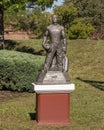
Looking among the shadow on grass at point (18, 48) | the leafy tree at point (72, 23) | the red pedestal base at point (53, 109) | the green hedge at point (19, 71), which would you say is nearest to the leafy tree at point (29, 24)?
the leafy tree at point (72, 23)

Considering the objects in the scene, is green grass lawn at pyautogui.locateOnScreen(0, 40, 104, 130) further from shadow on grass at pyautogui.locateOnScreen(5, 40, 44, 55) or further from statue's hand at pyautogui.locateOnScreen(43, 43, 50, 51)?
shadow on grass at pyautogui.locateOnScreen(5, 40, 44, 55)

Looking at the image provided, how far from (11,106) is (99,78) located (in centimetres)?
1046

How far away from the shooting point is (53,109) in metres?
9.46

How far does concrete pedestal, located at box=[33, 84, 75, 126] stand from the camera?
933 cm

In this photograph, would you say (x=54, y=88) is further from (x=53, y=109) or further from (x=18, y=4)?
(x=18, y=4)

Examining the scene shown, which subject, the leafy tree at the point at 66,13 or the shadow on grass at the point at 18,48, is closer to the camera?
the shadow on grass at the point at 18,48

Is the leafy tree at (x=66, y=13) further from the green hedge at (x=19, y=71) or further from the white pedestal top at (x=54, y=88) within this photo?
the white pedestal top at (x=54, y=88)

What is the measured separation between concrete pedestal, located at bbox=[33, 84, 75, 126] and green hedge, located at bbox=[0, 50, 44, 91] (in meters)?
5.88

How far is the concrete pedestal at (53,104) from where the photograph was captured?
9.33m

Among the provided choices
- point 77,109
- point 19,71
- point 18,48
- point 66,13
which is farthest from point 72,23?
point 77,109

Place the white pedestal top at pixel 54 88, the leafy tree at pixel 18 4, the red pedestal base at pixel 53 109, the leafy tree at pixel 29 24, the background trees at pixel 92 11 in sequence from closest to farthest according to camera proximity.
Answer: the white pedestal top at pixel 54 88 < the red pedestal base at pixel 53 109 < the leafy tree at pixel 18 4 < the leafy tree at pixel 29 24 < the background trees at pixel 92 11

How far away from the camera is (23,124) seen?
31.4ft

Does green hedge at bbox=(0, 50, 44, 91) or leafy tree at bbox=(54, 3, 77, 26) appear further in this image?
leafy tree at bbox=(54, 3, 77, 26)

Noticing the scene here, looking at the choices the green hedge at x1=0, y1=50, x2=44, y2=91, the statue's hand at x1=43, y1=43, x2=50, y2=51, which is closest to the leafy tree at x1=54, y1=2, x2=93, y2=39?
the green hedge at x1=0, y1=50, x2=44, y2=91
